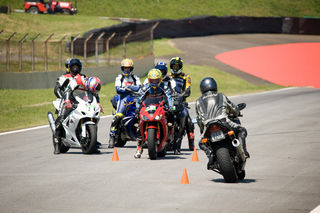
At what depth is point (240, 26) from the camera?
163 feet

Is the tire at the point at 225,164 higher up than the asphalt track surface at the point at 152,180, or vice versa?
the tire at the point at 225,164

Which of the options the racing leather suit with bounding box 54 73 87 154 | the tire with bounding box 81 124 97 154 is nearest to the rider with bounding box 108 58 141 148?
the racing leather suit with bounding box 54 73 87 154

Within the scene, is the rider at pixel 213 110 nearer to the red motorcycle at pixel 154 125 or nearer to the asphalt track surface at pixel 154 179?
the asphalt track surface at pixel 154 179

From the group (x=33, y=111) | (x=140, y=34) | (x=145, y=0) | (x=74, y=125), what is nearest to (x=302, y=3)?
(x=145, y=0)

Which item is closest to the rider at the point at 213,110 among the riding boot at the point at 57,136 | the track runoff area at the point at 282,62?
the riding boot at the point at 57,136

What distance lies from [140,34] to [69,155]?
78.0 feet

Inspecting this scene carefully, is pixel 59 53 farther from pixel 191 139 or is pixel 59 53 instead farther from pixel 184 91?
pixel 191 139

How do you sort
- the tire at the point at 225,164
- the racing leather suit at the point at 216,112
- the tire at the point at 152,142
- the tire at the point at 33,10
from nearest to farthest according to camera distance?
the tire at the point at 225,164 → the racing leather suit at the point at 216,112 → the tire at the point at 152,142 → the tire at the point at 33,10

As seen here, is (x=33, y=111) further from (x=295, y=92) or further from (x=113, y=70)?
(x=295, y=92)

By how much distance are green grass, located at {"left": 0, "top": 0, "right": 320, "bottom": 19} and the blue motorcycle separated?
46.3 m

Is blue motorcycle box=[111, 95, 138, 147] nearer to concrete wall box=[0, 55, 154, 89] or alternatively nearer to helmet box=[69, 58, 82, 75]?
helmet box=[69, 58, 82, 75]

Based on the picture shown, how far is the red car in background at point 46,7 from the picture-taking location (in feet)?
176

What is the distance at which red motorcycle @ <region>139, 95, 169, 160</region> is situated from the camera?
11.5 meters

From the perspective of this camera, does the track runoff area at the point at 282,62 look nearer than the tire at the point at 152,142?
No
